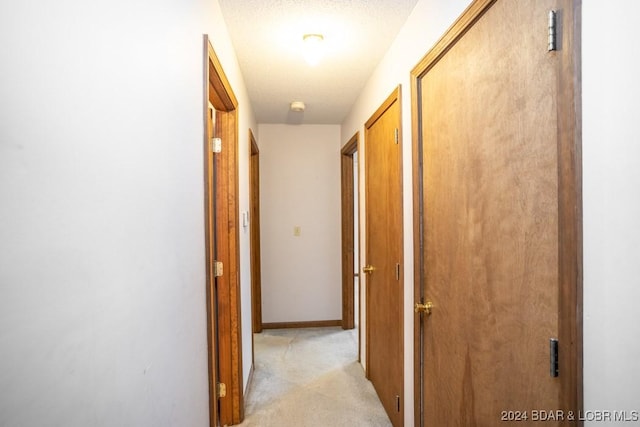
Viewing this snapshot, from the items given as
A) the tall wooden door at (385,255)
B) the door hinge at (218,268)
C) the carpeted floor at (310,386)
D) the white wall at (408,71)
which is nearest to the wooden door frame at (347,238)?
the carpeted floor at (310,386)

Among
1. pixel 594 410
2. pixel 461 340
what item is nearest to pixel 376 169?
pixel 461 340

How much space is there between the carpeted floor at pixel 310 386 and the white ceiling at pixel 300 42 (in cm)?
238

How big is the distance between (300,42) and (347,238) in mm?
2245

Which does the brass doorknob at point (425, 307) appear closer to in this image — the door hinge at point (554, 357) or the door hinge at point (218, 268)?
the door hinge at point (554, 357)

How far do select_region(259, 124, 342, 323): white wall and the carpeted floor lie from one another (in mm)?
433

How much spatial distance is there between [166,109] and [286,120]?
110 inches

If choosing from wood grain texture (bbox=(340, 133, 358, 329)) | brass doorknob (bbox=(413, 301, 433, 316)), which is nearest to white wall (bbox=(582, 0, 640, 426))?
brass doorknob (bbox=(413, 301, 433, 316))

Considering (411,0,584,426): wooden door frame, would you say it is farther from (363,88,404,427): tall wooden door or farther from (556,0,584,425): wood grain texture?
(363,88,404,427): tall wooden door

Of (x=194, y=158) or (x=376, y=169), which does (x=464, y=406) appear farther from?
(x=376, y=169)

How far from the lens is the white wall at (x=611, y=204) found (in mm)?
583

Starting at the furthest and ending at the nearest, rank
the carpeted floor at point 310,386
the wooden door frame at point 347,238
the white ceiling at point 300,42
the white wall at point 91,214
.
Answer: the wooden door frame at point 347,238 → the carpeted floor at point 310,386 → the white ceiling at point 300,42 → the white wall at point 91,214

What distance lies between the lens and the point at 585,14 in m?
0.66

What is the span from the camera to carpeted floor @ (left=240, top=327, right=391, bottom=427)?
2.09 meters

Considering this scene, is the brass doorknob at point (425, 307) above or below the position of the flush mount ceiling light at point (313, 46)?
below
